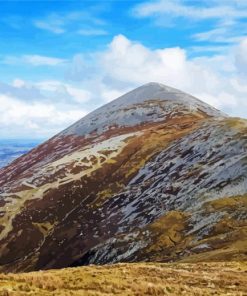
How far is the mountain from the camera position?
10000 cm

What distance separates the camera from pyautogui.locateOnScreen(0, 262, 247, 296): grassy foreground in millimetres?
33000

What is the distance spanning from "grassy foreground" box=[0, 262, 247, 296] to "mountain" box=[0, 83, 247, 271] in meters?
24.8

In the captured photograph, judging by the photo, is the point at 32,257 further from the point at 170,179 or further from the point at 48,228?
the point at 170,179

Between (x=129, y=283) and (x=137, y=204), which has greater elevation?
(x=129, y=283)

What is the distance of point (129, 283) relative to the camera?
36.8 meters

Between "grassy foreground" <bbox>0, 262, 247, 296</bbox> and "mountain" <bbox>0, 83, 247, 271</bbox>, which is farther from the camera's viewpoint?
"mountain" <bbox>0, 83, 247, 271</bbox>

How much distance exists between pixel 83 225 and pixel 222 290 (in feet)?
353

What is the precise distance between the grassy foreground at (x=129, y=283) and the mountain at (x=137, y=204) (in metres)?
24.8

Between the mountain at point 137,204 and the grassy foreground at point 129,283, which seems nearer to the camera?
the grassy foreground at point 129,283

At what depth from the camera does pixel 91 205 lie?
15350 centimetres

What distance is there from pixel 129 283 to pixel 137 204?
328 ft

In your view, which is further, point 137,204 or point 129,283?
point 137,204

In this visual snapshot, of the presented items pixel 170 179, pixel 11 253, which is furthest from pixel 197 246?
pixel 11 253

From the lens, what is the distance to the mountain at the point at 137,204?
10000 cm
